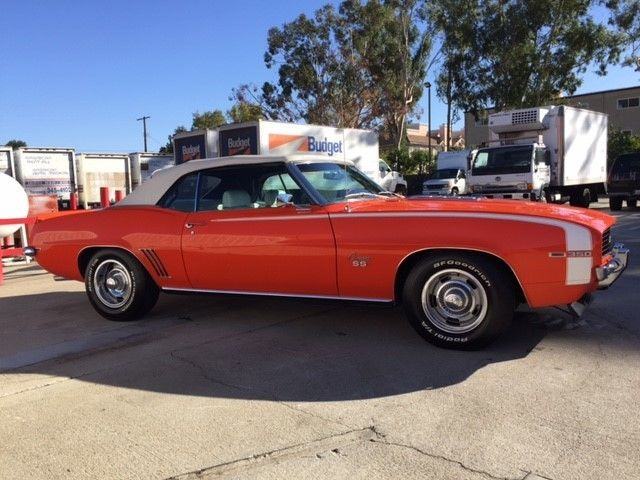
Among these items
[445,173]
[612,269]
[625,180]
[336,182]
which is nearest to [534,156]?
[625,180]

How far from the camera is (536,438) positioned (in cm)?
308

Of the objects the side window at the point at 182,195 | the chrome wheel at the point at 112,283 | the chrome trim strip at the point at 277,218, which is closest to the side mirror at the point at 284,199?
the chrome trim strip at the point at 277,218

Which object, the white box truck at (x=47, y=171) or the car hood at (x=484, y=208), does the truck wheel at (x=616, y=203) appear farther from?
the white box truck at (x=47, y=171)

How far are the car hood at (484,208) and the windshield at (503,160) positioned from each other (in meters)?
13.5

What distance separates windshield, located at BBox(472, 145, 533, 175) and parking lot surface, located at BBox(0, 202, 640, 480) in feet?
41.6

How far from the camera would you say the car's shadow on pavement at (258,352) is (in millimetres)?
3961

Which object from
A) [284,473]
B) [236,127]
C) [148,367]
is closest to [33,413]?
[148,367]

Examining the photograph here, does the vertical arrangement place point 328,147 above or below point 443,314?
above

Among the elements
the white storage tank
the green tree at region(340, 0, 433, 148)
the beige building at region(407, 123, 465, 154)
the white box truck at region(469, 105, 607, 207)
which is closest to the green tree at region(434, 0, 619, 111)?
the green tree at region(340, 0, 433, 148)

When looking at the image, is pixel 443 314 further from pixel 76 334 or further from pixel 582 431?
pixel 76 334

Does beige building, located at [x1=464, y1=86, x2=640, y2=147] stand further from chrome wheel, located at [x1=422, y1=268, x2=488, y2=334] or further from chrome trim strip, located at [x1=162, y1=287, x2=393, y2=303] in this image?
chrome wheel, located at [x1=422, y1=268, x2=488, y2=334]

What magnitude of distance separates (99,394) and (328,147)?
16.5m

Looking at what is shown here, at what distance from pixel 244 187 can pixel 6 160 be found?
13446mm

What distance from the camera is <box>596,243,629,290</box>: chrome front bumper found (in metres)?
4.19
